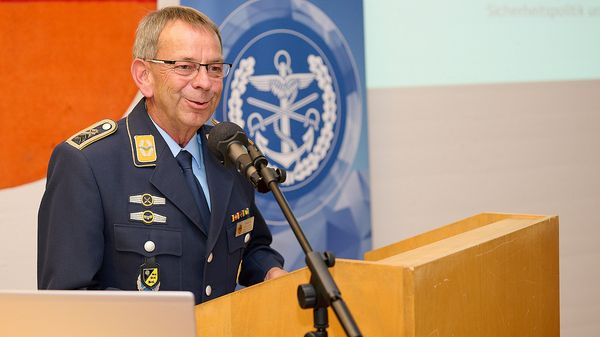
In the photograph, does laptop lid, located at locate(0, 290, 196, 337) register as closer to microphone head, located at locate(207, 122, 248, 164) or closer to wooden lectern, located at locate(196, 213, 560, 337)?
wooden lectern, located at locate(196, 213, 560, 337)

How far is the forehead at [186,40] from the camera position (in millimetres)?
1988

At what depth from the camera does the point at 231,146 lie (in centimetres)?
152

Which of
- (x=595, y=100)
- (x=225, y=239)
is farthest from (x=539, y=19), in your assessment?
(x=225, y=239)

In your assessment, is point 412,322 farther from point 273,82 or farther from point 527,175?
point 527,175

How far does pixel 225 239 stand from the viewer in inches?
82.7

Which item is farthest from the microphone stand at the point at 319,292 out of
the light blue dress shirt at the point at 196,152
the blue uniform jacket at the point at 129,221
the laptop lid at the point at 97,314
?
the light blue dress shirt at the point at 196,152

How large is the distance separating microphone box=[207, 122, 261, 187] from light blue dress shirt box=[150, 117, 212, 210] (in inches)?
20.9

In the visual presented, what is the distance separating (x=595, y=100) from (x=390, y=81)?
1266 millimetres

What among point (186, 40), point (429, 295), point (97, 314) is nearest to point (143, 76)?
point (186, 40)

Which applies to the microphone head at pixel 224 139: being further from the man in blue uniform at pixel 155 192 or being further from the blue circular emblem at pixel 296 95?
the blue circular emblem at pixel 296 95

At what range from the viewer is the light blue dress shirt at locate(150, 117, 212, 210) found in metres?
2.10

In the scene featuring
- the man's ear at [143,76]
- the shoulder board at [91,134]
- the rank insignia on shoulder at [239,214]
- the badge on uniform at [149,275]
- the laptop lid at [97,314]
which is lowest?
the badge on uniform at [149,275]

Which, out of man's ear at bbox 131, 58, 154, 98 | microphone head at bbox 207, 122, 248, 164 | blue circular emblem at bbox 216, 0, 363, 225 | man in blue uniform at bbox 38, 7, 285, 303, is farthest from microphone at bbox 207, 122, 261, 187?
blue circular emblem at bbox 216, 0, 363, 225

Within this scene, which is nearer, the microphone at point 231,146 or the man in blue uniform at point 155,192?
the microphone at point 231,146
